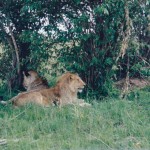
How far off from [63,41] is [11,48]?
1.70m

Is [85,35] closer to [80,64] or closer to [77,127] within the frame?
[80,64]

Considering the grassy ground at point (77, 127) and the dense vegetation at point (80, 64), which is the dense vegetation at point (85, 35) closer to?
the dense vegetation at point (80, 64)

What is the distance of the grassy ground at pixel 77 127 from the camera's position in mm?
6312

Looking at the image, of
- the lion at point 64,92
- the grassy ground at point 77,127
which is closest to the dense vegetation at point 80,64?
the grassy ground at point 77,127

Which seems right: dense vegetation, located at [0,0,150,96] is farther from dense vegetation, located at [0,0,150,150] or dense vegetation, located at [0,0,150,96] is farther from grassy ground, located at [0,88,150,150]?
grassy ground, located at [0,88,150,150]

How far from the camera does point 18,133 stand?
6.98 meters

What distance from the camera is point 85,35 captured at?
32.5 ft

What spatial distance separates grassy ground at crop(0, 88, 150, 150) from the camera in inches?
249

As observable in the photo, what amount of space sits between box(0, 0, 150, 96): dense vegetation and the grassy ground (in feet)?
5.24

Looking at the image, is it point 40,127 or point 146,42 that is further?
point 146,42

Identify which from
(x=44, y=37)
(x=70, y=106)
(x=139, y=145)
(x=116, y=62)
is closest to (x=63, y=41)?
(x=44, y=37)

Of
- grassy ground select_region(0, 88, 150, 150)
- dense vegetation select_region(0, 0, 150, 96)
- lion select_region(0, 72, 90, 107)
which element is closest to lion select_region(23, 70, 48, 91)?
dense vegetation select_region(0, 0, 150, 96)

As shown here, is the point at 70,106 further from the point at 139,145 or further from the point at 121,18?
the point at 139,145

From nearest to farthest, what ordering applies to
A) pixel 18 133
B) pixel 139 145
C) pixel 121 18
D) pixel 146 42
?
1. pixel 139 145
2. pixel 18 133
3. pixel 121 18
4. pixel 146 42
